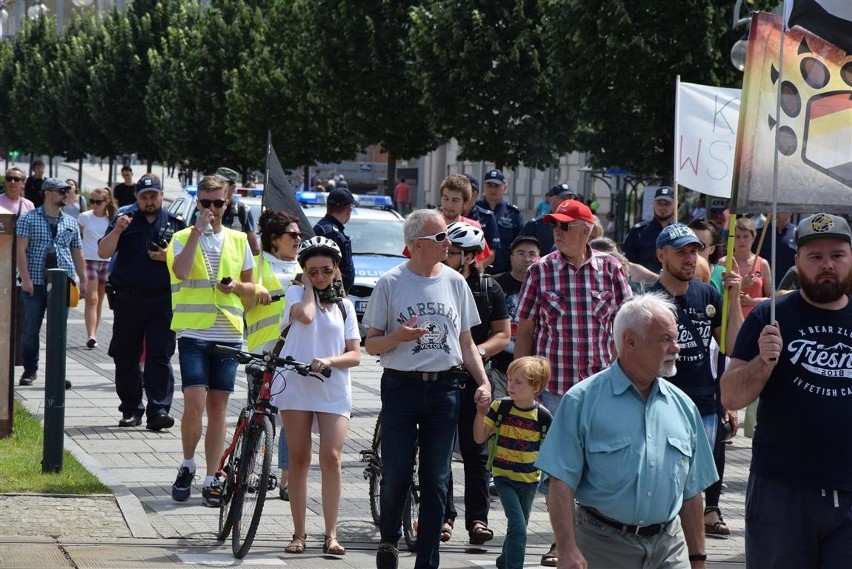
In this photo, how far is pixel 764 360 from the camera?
17.6ft

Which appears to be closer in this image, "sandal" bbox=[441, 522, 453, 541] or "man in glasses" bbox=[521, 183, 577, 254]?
"sandal" bbox=[441, 522, 453, 541]

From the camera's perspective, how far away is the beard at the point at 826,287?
5422mm

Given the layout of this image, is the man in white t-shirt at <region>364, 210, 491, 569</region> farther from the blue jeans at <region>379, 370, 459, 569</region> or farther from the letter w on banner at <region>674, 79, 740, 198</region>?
the letter w on banner at <region>674, 79, 740, 198</region>

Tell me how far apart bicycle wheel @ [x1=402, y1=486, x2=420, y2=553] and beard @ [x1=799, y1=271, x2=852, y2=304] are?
336cm

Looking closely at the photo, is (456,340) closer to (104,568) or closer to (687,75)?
(104,568)

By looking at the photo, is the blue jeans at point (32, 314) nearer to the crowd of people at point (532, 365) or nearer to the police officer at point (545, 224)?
the crowd of people at point (532, 365)

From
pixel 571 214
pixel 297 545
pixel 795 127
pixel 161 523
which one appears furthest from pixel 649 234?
pixel 795 127

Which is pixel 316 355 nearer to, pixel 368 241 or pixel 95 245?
pixel 95 245

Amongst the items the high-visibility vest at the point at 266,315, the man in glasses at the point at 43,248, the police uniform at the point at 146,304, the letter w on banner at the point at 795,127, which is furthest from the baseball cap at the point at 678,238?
the man in glasses at the point at 43,248

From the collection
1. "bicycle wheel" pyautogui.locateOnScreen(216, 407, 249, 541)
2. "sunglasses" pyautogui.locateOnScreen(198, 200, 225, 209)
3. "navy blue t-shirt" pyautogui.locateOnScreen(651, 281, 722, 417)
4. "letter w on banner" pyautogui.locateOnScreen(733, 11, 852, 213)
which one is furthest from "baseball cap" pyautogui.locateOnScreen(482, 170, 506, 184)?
"letter w on banner" pyautogui.locateOnScreen(733, 11, 852, 213)

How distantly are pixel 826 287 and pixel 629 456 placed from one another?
1076 millimetres

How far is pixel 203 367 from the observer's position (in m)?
9.38

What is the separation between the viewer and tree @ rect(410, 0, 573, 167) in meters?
31.0

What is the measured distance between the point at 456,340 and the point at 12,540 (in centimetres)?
262
